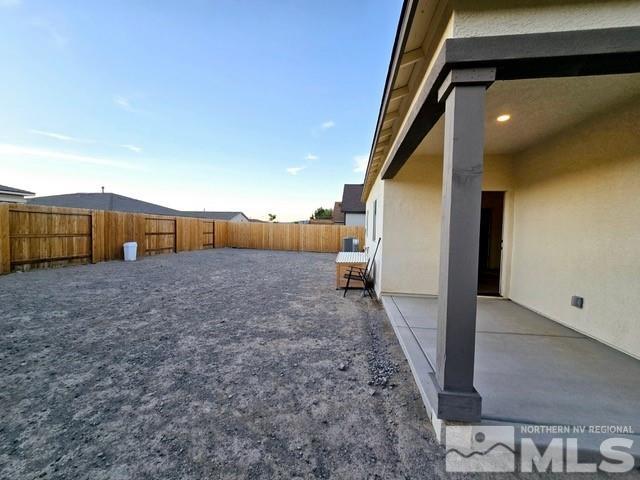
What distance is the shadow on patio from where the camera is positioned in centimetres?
163

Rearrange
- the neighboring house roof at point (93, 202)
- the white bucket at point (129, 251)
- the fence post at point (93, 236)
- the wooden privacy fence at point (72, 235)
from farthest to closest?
the neighboring house roof at point (93, 202) → the white bucket at point (129, 251) → the fence post at point (93, 236) → the wooden privacy fence at point (72, 235)

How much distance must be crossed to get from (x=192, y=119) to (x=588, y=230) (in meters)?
13.0

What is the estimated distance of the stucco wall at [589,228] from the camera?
2.46 meters

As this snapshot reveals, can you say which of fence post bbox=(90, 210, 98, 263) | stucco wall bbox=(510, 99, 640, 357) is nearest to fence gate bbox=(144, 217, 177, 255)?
fence post bbox=(90, 210, 98, 263)

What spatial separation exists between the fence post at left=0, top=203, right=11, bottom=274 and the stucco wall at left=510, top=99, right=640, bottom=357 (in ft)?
39.6

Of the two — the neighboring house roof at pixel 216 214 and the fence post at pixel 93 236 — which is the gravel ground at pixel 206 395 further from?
the neighboring house roof at pixel 216 214

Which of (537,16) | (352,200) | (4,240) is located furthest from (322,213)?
(537,16)

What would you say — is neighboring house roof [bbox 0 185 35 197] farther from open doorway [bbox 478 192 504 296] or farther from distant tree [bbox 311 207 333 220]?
distant tree [bbox 311 207 333 220]

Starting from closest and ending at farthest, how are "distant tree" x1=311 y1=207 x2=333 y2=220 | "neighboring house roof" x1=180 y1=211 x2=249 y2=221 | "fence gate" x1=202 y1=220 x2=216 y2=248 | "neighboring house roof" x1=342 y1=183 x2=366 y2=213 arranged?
"fence gate" x1=202 y1=220 x2=216 y2=248, "neighboring house roof" x1=342 y1=183 x2=366 y2=213, "neighboring house roof" x1=180 y1=211 x2=249 y2=221, "distant tree" x1=311 y1=207 x2=333 y2=220

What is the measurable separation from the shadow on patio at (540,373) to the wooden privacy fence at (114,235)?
10296 millimetres

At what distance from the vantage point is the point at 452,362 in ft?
5.07

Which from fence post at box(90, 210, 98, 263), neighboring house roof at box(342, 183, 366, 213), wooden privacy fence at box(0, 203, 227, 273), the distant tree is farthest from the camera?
the distant tree

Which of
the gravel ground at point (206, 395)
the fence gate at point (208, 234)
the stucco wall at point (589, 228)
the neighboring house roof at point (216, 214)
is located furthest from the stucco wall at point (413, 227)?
the neighboring house roof at point (216, 214)

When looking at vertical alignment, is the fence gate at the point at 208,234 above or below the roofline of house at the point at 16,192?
below
